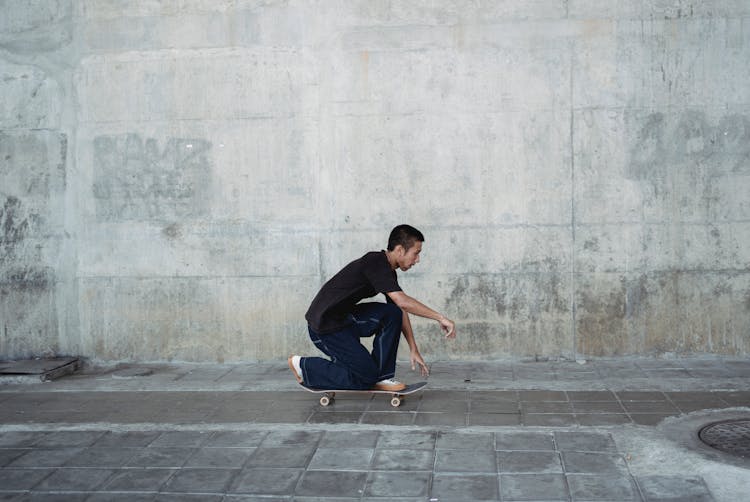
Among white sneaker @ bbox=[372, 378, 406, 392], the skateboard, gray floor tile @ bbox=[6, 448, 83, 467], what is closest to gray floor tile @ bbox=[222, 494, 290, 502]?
gray floor tile @ bbox=[6, 448, 83, 467]

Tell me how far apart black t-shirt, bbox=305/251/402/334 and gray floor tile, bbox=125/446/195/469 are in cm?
146

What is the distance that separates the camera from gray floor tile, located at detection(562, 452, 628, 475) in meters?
4.52

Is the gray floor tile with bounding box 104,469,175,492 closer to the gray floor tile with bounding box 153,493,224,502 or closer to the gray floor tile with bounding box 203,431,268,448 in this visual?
the gray floor tile with bounding box 153,493,224,502

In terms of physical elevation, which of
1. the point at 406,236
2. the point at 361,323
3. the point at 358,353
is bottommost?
the point at 358,353

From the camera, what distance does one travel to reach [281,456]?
16.3 ft

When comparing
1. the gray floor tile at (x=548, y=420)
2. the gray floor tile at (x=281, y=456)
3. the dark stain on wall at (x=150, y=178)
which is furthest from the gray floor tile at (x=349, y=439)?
the dark stain on wall at (x=150, y=178)

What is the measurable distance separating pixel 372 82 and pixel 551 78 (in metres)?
1.78

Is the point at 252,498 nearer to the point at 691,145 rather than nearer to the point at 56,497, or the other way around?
the point at 56,497

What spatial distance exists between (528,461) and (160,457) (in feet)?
7.78

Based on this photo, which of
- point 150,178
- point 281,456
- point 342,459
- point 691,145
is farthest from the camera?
point 150,178

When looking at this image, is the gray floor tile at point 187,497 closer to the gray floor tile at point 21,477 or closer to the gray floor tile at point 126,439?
the gray floor tile at point 21,477

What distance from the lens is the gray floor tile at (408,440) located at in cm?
508

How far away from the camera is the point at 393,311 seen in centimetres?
614

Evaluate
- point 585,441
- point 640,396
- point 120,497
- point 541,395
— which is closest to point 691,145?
point 640,396
